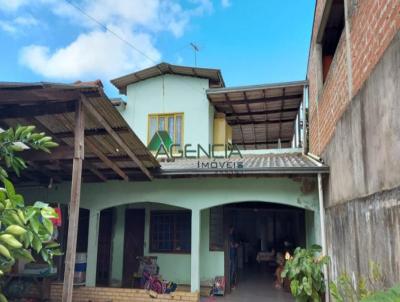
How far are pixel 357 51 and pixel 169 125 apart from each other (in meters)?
8.49

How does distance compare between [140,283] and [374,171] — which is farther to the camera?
[140,283]

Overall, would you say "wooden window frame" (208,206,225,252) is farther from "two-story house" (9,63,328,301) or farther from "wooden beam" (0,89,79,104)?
"wooden beam" (0,89,79,104)

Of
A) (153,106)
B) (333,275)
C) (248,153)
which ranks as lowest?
(333,275)

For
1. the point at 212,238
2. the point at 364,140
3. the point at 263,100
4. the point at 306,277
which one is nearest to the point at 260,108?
the point at 263,100

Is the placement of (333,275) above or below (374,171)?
below

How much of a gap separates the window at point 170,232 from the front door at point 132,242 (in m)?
0.34

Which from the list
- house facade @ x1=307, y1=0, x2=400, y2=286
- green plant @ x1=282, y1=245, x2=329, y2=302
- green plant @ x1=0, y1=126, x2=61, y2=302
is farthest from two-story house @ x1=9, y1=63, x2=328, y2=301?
green plant @ x1=0, y1=126, x2=61, y2=302

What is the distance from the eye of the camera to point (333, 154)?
6500 millimetres

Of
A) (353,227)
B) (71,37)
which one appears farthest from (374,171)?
(71,37)

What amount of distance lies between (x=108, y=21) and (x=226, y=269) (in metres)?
7.92

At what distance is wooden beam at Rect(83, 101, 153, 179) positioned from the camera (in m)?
5.49

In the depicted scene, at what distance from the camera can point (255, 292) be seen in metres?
10.2

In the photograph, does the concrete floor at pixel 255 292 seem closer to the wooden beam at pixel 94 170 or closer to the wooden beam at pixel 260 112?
the wooden beam at pixel 94 170

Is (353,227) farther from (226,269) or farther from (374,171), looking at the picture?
(226,269)
